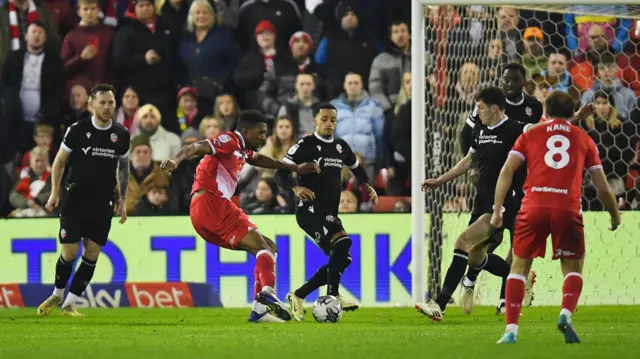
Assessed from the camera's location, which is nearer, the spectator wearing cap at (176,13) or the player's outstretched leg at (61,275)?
the player's outstretched leg at (61,275)

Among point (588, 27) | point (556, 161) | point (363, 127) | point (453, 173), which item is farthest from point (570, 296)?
point (588, 27)

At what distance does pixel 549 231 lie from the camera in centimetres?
774

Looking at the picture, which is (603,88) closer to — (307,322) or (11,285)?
(307,322)

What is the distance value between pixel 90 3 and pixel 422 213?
5.28 meters

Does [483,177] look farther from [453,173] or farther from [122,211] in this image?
[122,211]

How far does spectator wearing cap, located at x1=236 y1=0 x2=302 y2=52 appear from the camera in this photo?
1482 cm

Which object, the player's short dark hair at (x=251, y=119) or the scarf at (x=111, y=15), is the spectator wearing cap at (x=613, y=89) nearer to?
the player's short dark hair at (x=251, y=119)

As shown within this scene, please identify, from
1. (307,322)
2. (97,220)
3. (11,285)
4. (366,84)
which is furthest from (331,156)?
(11,285)

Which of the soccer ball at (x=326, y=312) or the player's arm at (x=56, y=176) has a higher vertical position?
the player's arm at (x=56, y=176)

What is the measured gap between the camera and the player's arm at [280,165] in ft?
35.0

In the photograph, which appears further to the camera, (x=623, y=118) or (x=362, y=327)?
(x=623, y=118)

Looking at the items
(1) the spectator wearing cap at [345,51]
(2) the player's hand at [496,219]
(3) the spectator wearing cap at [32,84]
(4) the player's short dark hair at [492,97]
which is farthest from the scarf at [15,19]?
(2) the player's hand at [496,219]

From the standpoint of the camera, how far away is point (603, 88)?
13539 millimetres

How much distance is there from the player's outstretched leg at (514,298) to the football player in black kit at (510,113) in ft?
10.5
